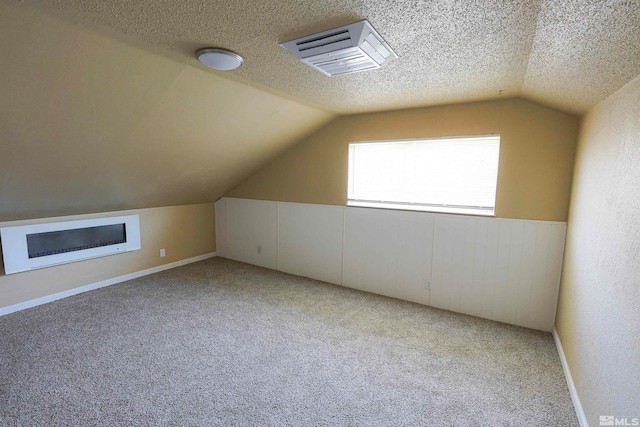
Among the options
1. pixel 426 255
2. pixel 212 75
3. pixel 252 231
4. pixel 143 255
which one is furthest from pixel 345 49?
pixel 143 255

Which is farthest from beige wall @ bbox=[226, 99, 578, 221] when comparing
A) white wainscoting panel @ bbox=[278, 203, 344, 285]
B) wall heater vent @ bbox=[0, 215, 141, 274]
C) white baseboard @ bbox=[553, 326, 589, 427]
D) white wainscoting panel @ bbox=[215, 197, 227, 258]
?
wall heater vent @ bbox=[0, 215, 141, 274]

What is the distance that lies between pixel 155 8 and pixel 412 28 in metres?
1.27

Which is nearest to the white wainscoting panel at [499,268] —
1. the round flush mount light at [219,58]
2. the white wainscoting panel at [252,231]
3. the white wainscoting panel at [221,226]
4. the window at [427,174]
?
the window at [427,174]

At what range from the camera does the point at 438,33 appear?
5.43ft

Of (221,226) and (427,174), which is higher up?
(427,174)

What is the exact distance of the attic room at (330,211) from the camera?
1596mm

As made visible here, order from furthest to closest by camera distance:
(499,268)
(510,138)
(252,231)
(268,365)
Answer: (252,231) < (499,268) < (510,138) < (268,365)

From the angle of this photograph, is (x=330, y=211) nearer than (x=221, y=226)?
Yes

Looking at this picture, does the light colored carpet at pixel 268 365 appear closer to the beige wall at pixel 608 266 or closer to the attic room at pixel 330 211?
the attic room at pixel 330 211

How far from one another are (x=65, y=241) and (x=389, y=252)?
3.76 metres

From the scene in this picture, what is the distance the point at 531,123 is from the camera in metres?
2.90

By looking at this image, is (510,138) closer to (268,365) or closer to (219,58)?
(219,58)

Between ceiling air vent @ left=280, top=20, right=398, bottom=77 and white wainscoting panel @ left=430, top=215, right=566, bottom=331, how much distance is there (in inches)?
78.9

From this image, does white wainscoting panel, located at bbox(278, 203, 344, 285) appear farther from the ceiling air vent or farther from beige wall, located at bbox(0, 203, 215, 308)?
the ceiling air vent
